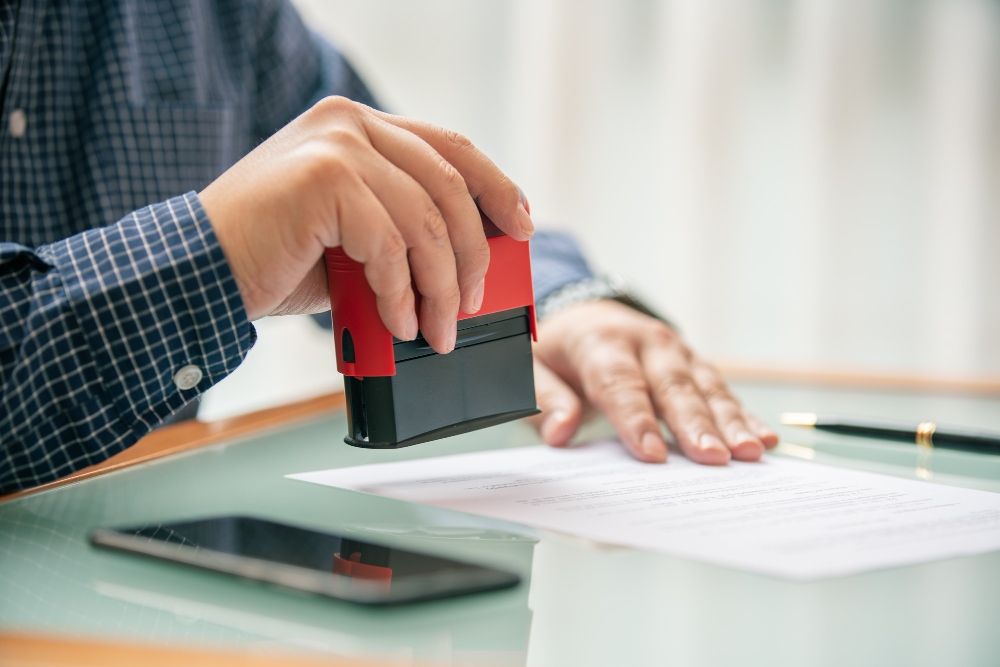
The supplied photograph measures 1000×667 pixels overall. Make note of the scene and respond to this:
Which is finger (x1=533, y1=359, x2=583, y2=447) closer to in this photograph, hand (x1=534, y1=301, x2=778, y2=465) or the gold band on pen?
hand (x1=534, y1=301, x2=778, y2=465)

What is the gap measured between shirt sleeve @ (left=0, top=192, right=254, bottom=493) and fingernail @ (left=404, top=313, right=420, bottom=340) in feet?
0.35

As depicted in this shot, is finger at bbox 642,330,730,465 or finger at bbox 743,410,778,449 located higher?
finger at bbox 642,330,730,465

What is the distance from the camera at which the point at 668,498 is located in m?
0.50

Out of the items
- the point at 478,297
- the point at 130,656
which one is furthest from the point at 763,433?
the point at 130,656

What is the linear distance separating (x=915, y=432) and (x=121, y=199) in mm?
807

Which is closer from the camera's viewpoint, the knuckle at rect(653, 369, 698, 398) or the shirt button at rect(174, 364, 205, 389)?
the shirt button at rect(174, 364, 205, 389)

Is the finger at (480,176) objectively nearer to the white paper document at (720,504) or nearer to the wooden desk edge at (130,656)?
the white paper document at (720,504)

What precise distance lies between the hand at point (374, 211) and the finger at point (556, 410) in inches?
6.8

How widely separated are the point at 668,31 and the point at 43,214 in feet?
3.74

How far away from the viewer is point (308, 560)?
14.7 inches

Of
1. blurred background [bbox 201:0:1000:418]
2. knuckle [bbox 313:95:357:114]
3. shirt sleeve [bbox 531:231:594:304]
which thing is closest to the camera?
knuckle [bbox 313:95:357:114]

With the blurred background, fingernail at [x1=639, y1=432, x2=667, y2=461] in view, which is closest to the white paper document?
fingernail at [x1=639, y1=432, x2=667, y2=461]

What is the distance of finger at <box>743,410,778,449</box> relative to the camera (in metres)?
0.65

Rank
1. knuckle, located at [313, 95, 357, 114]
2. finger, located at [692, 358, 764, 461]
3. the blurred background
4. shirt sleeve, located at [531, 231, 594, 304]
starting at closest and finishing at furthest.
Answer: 1. knuckle, located at [313, 95, 357, 114]
2. finger, located at [692, 358, 764, 461]
3. shirt sleeve, located at [531, 231, 594, 304]
4. the blurred background
